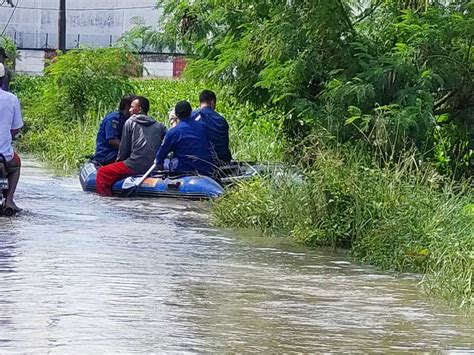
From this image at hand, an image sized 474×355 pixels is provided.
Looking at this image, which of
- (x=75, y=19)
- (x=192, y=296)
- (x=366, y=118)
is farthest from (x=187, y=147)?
(x=75, y=19)

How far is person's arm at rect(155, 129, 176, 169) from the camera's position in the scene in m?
15.8

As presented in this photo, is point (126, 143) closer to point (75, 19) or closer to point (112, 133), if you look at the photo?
point (112, 133)

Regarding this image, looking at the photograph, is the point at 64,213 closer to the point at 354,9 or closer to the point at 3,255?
the point at 3,255

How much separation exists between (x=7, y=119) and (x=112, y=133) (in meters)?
4.41

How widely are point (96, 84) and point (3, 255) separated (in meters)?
15.5

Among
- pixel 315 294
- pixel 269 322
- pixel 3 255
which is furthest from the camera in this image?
pixel 3 255

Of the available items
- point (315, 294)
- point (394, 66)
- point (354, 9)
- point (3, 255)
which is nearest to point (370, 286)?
point (315, 294)

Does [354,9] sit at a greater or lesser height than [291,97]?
greater

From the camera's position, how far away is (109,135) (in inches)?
676

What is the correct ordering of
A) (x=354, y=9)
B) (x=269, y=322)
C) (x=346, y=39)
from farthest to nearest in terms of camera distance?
(x=354, y=9) → (x=346, y=39) → (x=269, y=322)

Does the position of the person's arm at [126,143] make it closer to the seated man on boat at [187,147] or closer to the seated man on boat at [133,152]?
the seated man on boat at [133,152]

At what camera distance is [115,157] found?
17156 millimetres

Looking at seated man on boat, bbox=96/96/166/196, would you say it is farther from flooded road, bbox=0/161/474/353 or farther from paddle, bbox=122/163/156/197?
flooded road, bbox=0/161/474/353

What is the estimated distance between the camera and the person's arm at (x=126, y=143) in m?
16.5
